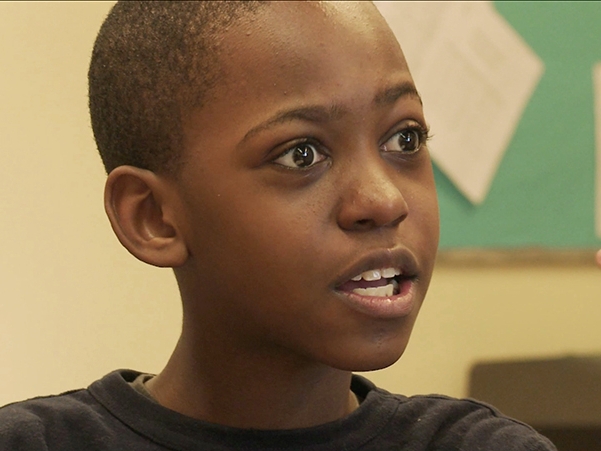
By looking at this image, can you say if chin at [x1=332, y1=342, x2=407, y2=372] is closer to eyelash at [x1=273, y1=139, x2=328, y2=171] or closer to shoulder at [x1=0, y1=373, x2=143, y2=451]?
eyelash at [x1=273, y1=139, x2=328, y2=171]

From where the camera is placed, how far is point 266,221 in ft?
2.81

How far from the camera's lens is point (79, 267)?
→ 1.49 meters

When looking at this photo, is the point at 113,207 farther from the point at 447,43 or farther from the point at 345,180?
the point at 447,43

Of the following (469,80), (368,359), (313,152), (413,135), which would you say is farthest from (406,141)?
(469,80)

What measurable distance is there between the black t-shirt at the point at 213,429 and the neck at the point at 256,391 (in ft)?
0.09

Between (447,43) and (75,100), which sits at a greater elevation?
(447,43)

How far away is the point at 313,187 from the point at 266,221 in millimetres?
58

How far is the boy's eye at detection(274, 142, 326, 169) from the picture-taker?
2.84ft

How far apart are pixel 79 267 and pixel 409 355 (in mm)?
643

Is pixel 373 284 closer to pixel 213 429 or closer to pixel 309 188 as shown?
pixel 309 188

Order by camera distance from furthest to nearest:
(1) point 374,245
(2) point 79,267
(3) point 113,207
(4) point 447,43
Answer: (4) point 447,43 < (2) point 79,267 < (3) point 113,207 < (1) point 374,245

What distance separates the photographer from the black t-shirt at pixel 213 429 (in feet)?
3.13

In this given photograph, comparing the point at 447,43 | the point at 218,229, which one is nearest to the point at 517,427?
the point at 218,229

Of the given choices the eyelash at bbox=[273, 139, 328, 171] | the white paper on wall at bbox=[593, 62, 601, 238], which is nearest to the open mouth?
the eyelash at bbox=[273, 139, 328, 171]
